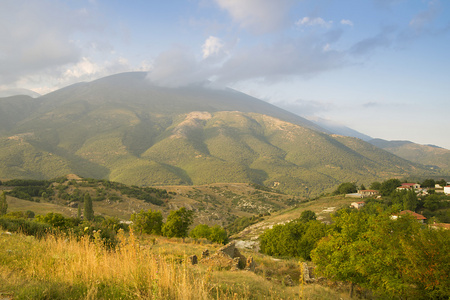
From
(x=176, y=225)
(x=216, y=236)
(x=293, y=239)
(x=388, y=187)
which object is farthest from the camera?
(x=388, y=187)

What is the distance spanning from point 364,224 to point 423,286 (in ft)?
19.1

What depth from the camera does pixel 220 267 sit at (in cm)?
1157

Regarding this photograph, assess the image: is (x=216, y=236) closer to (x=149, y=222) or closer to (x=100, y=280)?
(x=149, y=222)

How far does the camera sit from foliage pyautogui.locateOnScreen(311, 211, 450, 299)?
11727mm

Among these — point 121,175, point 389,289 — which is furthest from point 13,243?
point 121,175

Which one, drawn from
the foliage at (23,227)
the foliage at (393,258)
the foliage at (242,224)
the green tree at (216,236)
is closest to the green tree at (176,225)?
the green tree at (216,236)

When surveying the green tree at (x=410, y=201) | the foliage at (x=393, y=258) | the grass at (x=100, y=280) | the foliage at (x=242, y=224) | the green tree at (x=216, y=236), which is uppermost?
the grass at (x=100, y=280)

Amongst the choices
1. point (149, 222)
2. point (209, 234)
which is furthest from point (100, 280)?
point (209, 234)

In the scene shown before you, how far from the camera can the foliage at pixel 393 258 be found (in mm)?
11727

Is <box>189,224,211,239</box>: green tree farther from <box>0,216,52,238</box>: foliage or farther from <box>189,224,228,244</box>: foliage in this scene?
<box>0,216,52,238</box>: foliage

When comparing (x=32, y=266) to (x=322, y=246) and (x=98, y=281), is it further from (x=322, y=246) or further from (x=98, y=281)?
(x=322, y=246)

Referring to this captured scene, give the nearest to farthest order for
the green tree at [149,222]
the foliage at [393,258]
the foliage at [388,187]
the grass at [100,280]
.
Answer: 1. the grass at [100,280]
2. the foliage at [393,258]
3. the green tree at [149,222]
4. the foliage at [388,187]

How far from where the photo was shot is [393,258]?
1298 cm

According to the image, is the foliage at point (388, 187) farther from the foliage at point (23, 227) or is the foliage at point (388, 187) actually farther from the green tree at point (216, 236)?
the foliage at point (23, 227)
